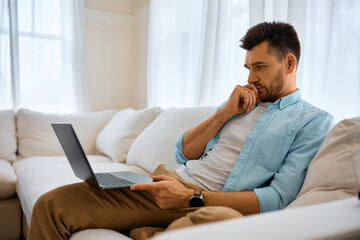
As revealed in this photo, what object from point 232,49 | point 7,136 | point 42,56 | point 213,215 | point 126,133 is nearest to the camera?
point 213,215

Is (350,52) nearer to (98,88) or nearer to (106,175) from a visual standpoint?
(106,175)

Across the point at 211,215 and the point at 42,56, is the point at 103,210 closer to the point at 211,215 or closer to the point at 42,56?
the point at 211,215

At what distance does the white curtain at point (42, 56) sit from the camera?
120 inches

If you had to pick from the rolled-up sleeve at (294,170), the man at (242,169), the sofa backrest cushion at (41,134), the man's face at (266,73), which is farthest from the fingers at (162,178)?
the sofa backrest cushion at (41,134)

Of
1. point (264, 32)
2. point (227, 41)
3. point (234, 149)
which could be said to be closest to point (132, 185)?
point (234, 149)

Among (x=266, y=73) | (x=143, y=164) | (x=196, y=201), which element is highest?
(x=266, y=73)

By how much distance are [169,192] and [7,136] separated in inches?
81.1

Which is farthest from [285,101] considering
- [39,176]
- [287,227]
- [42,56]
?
[42,56]

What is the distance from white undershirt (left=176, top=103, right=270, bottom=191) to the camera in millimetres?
1238

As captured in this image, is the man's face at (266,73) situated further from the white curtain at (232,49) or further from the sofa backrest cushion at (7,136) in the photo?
the sofa backrest cushion at (7,136)

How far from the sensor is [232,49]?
6.83 ft

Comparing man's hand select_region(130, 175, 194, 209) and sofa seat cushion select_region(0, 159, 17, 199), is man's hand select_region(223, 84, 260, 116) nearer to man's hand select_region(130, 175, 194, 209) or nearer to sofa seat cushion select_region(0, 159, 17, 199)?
man's hand select_region(130, 175, 194, 209)

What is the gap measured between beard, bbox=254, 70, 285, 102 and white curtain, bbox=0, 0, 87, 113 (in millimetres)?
2474

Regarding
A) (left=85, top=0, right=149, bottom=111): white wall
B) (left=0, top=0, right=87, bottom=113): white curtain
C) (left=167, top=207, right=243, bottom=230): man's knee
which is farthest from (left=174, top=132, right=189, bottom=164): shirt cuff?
(left=0, top=0, right=87, bottom=113): white curtain
